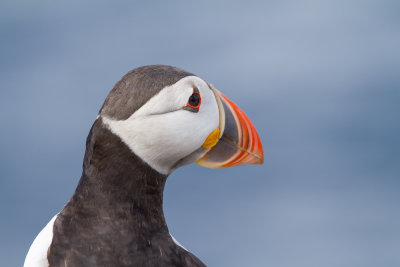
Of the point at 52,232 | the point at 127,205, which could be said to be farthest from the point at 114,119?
the point at 52,232

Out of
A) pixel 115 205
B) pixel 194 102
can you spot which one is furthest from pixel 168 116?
pixel 115 205

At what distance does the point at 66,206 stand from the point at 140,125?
0.52 metres

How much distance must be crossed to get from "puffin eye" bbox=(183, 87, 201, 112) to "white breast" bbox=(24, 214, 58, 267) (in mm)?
786

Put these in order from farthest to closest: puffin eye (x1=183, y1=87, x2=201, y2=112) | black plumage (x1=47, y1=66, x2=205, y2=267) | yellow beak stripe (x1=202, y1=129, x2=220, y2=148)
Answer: yellow beak stripe (x1=202, y1=129, x2=220, y2=148), puffin eye (x1=183, y1=87, x2=201, y2=112), black plumage (x1=47, y1=66, x2=205, y2=267)

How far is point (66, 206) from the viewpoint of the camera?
3.16 m

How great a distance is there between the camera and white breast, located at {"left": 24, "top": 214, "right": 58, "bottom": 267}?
9.92 ft

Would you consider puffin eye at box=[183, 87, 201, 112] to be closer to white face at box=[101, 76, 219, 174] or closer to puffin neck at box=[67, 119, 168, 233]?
white face at box=[101, 76, 219, 174]

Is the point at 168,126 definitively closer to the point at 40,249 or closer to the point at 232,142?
the point at 232,142

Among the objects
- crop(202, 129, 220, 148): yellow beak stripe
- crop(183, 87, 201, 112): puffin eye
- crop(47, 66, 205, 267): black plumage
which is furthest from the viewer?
crop(202, 129, 220, 148): yellow beak stripe

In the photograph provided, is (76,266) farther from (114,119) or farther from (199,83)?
(199,83)

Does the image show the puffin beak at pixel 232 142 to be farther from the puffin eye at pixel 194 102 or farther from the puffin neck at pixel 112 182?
the puffin neck at pixel 112 182

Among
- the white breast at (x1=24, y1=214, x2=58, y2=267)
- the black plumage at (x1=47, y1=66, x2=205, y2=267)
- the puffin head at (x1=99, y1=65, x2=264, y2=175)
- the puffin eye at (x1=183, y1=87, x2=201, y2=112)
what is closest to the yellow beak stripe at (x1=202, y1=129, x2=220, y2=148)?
the puffin head at (x1=99, y1=65, x2=264, y2=175)

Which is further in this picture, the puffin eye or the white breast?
the puffin eye

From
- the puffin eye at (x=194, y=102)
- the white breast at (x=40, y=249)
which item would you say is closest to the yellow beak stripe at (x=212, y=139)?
the puffin eye at (x=194, y=102)
